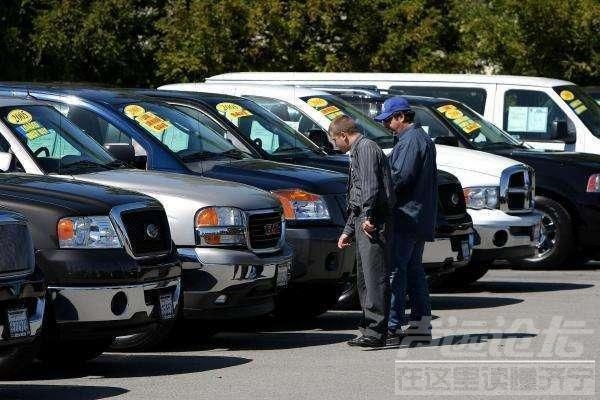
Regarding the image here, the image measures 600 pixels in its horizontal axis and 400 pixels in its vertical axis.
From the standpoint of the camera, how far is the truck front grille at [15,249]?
8.51 m

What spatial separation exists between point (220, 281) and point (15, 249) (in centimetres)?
243

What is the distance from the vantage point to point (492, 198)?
50.8 feet

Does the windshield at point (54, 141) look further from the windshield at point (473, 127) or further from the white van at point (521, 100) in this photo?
the white van at point (521, 100)

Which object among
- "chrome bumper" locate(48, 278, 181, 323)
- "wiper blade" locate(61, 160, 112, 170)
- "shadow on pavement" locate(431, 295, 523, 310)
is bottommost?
"shadow on pavement" locate(431, 295, 523, 310)

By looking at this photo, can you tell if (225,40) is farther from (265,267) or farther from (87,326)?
(87,326)

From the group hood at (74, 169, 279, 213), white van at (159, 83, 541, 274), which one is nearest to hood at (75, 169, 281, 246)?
hood at (74, 169, 279, 213)

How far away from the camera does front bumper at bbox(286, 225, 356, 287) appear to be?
1191cm

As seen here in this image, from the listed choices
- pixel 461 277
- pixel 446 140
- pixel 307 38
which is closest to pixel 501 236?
pixel 461 277

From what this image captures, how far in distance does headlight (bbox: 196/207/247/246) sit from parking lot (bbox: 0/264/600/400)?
0.78m

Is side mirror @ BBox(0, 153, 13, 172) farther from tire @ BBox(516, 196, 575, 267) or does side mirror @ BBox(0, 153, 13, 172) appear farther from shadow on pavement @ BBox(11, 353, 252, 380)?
tire @ BBox(516, 196, 575, 267)

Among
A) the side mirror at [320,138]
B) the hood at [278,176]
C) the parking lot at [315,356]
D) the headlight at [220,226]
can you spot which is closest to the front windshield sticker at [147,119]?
the hood at [278,176]

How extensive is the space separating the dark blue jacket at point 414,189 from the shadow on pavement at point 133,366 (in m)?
1.56

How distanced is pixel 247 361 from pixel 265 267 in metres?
0.78

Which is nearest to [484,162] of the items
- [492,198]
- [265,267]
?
[492,198]
